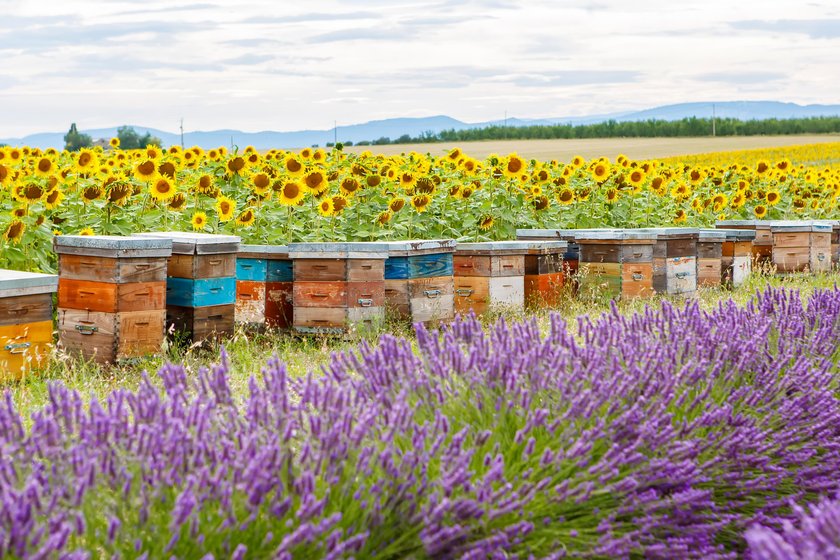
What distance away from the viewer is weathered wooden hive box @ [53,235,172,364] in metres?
5.71

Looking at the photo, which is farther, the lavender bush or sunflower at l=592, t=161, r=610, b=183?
sunflower at l=592, t=161, r=610, b=183

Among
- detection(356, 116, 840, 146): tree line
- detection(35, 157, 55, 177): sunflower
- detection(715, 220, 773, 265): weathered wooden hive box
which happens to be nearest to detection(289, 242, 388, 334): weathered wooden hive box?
detection(35, 157, 55, 177): sunflower

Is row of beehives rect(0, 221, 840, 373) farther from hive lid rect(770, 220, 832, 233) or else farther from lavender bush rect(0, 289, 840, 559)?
lavender bush rect(0, 289, 840, 559)

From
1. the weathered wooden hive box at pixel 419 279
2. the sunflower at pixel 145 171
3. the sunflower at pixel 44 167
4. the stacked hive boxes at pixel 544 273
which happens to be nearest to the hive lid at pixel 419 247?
the weathered wooden hive box at pixel 419 279

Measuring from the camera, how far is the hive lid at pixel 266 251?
6.93 meters

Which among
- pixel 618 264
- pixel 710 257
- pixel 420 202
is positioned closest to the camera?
pixel 420 202

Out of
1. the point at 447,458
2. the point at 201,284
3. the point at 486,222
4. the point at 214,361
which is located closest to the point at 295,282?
the point at 201,284

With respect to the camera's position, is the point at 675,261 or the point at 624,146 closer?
the point at 675,261

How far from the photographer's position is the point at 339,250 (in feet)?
21.9

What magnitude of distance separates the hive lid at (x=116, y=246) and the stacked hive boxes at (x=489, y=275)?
2624mm

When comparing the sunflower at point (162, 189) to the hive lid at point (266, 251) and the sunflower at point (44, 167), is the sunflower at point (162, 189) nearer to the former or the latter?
the sunflower at point (44, 167)

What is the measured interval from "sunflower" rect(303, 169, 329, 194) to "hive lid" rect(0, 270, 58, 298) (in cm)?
254

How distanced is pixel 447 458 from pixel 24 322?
3815 millimetres

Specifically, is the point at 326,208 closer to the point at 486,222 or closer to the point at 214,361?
the point at 486,222
